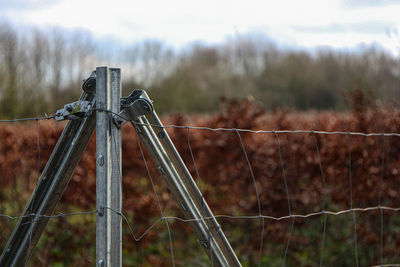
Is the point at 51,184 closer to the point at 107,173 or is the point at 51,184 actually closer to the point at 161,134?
the point at 107,173

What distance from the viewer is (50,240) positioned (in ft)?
15.7

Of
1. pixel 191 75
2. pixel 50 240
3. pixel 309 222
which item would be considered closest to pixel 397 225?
pixel 309 222

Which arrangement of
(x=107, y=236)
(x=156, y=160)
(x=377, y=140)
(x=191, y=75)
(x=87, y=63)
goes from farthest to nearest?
(x=191, y=75) → (x=87, y=63) → (x=377, y=140) → (x=156, y=160) → (x=107, y=236)

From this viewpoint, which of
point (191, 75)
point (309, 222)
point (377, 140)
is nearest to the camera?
point (377, 140)

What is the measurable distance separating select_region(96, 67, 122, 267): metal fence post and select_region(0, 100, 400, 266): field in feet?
9.63

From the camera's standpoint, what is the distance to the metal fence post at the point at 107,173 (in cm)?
Result: 183

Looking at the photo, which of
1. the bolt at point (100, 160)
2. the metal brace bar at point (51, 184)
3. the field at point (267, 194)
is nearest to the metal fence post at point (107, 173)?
the bolt at point (100, 160)

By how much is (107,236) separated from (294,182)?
341cm

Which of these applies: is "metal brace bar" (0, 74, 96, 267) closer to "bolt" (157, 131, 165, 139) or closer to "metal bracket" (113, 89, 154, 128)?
"metal bracket" (113, 89, 154, 128)

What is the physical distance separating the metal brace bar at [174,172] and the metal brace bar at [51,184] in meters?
0.21

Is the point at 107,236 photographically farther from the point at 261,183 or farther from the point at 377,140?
the point at 377,140

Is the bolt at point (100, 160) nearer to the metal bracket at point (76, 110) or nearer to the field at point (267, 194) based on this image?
the metal bracket at point (76, 110)

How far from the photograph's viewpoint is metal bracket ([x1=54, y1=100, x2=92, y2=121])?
1948 mm

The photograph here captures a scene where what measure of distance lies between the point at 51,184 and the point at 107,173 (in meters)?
0.41
